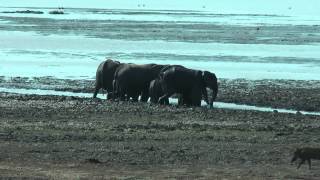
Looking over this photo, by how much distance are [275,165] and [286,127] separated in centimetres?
753

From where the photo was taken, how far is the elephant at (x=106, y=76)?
3831 cm

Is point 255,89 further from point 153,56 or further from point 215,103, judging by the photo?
point 153,56

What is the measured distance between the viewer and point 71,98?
34.6 metres

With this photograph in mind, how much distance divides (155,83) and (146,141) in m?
13.5

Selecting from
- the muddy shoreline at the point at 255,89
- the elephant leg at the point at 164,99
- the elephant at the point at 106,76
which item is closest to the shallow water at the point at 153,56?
the muddy shoreline at the point at 255,89

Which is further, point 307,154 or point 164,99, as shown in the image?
point 164,99

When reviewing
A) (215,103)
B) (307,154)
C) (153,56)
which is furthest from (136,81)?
(307,154)

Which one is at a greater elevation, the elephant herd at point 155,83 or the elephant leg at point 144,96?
the elephant herd at point 155,83

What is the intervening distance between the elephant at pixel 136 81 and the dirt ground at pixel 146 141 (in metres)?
3.63

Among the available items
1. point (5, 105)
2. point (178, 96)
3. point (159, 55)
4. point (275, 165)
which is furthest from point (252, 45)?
point (275, 165)

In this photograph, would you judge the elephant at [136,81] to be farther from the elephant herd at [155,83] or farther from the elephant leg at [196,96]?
the elephant leg at [196,96]

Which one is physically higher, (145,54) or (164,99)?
(164,99)

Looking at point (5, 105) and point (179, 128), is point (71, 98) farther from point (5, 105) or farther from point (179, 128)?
point (179, 128)

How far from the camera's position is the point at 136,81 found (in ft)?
122
